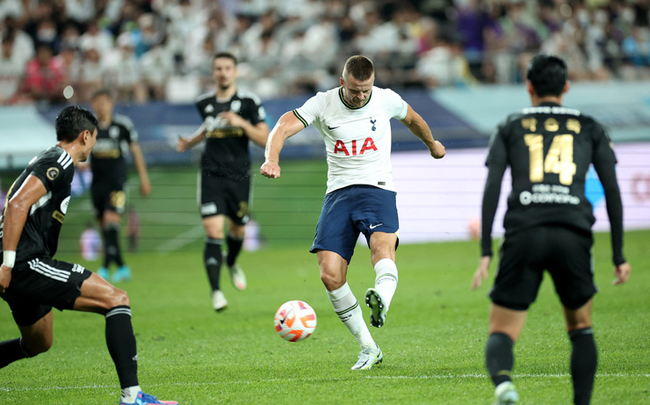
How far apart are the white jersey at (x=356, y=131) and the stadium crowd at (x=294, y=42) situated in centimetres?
1136

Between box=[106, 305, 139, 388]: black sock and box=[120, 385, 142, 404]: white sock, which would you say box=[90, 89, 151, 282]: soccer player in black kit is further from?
box=[120, 385, 142, 404]: white sock

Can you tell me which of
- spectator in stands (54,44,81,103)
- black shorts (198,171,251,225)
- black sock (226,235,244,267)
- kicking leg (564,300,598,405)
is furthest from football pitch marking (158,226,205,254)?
kicking leg (564,300,598,405)

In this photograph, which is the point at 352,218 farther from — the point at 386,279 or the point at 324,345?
the point at 324,345

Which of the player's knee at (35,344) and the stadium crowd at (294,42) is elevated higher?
the stadium crowd at (294,42)

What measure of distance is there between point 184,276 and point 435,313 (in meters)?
5.67

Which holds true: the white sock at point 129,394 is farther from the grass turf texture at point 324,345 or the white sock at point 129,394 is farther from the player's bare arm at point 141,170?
the player's bare arm at point 141,170

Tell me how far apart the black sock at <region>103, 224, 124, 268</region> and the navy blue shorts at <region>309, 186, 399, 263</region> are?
275 inches

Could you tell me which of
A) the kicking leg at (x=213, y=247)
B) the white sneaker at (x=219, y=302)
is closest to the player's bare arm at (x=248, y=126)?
the kicking leg at (x=213, y=247)

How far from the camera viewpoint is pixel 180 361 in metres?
7.38

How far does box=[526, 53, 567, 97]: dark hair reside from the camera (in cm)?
482

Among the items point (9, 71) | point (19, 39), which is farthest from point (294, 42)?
point (9, 71)

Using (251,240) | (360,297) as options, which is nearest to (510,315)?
(360,297)

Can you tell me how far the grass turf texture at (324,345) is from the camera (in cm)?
593

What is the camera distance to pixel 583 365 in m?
4.76
